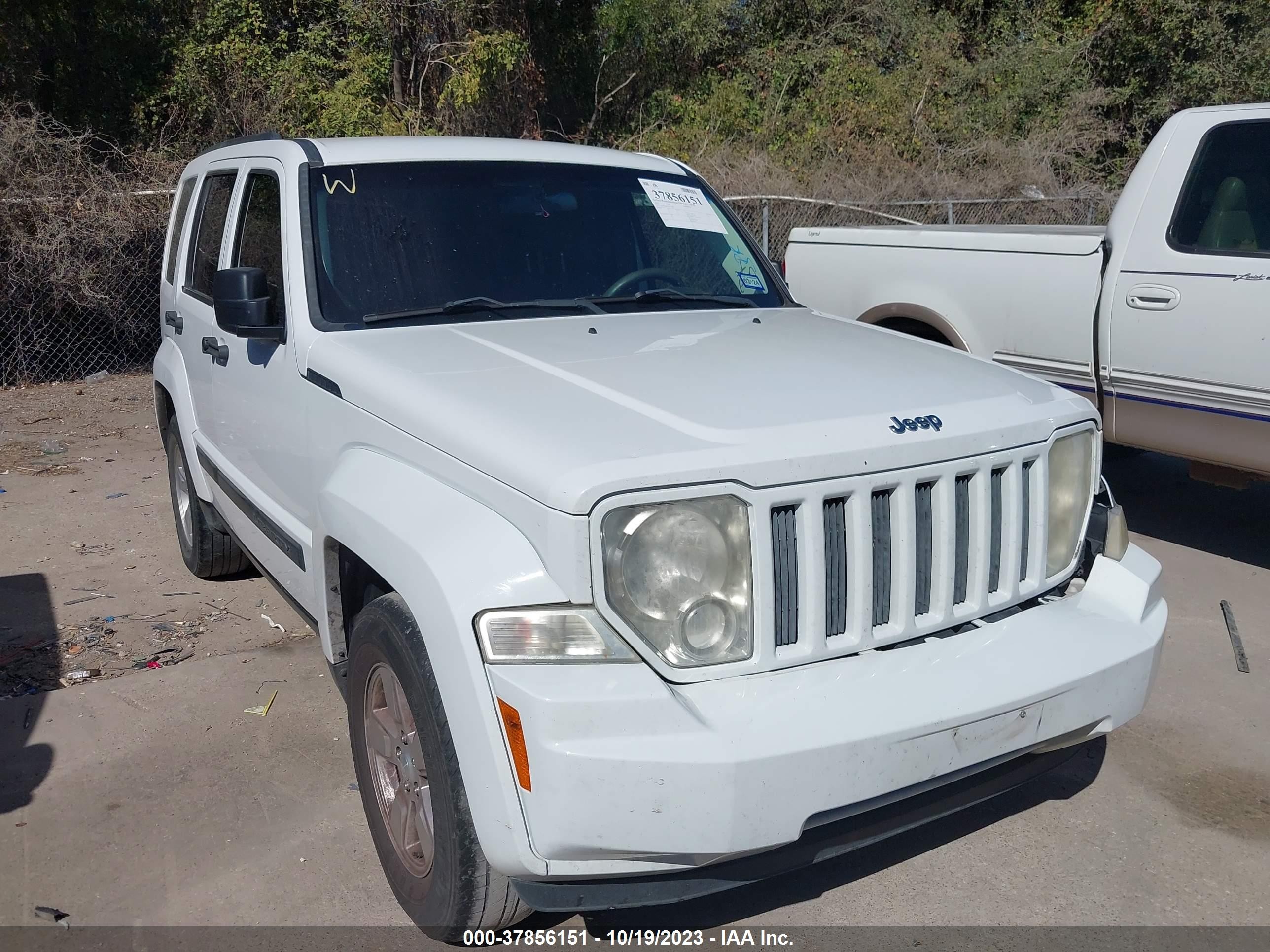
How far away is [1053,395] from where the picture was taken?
3.04 metres

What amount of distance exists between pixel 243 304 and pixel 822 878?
238 cm

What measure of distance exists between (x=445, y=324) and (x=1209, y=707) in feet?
10.0

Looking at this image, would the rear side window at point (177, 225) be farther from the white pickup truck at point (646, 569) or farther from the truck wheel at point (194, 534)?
the white pickup truck at point (646, 569)

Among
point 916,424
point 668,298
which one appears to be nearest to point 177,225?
point 668,298

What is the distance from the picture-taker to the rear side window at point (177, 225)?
5207 mm

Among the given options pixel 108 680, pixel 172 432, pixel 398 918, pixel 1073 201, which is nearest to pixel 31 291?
pixel 172 432

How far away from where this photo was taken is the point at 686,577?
2.34m

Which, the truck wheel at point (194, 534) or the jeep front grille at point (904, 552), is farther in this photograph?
the truck wheel at point (194, 534)

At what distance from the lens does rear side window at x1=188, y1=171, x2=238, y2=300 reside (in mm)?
4445

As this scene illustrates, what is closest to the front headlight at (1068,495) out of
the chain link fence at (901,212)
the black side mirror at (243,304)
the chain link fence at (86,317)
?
the black side mirror at (243,304)

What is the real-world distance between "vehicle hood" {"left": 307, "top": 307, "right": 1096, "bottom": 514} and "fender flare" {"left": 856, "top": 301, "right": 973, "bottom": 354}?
2.56 metres

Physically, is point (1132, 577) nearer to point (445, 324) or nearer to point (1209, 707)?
point (1209, 707)

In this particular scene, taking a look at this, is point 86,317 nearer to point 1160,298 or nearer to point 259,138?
point 259,138

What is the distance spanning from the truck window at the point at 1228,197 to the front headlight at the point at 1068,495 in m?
2.67
